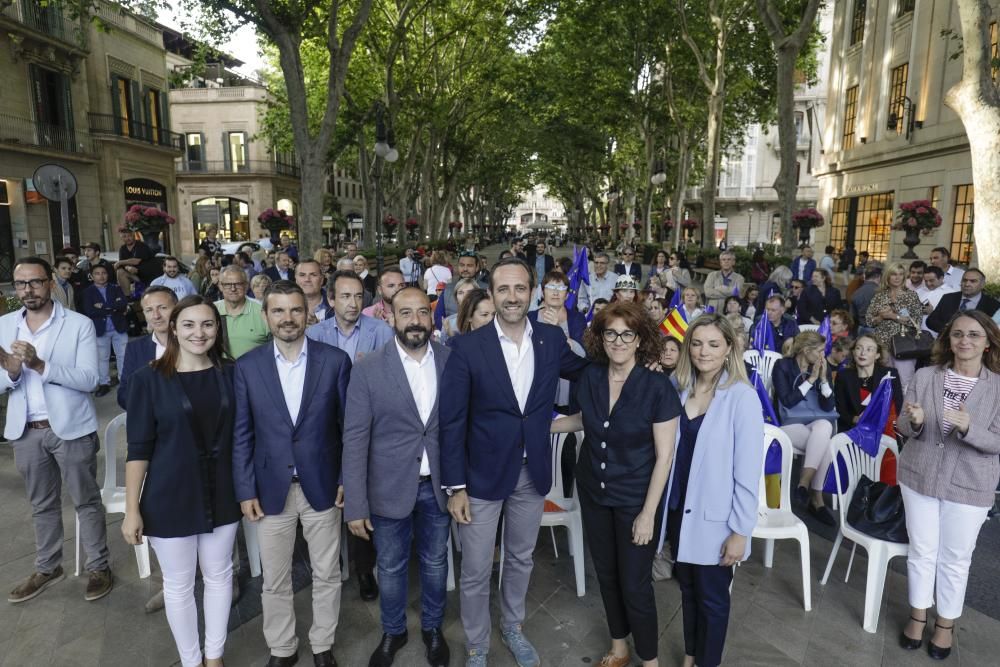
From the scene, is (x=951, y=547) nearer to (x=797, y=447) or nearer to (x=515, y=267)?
(x=797, y=447)

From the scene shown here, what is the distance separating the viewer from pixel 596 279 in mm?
9266

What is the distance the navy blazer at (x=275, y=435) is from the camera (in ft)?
10.0

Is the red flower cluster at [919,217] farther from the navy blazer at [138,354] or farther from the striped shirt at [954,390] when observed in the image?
the navy blazer at [138,354]

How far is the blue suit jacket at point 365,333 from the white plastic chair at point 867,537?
3163 mm

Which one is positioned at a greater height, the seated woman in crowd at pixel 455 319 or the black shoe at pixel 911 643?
the seated woman in crowd at pixel 455 319

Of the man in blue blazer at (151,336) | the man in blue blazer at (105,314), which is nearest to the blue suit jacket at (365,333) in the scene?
the man in blue blazer at (151,336)

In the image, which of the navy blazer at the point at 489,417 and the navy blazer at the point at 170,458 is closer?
the navy blazer at the point at 170,458

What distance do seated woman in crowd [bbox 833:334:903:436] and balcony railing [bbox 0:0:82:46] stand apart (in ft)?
75.8

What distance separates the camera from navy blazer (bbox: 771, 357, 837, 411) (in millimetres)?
5348

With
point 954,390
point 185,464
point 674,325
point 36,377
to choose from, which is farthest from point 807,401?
point 36,377

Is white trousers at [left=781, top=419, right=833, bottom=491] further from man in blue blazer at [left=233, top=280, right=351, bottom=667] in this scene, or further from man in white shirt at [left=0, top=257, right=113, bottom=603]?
man in white shirt at [left=0, top=257, right=113, bottom=603]

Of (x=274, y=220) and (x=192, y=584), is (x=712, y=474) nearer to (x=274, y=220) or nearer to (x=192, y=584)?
(x=192, y=584)

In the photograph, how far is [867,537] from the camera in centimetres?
369

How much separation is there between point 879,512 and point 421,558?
8.90 ft
